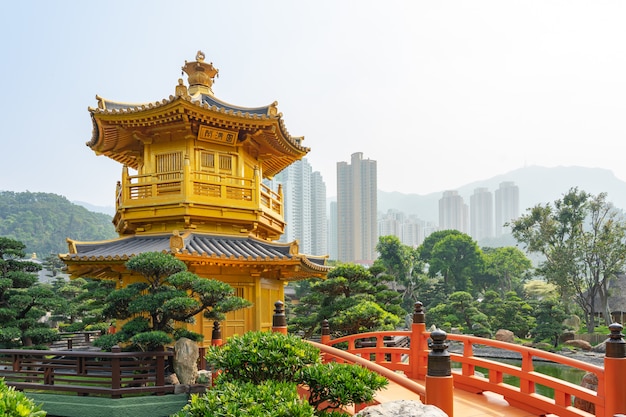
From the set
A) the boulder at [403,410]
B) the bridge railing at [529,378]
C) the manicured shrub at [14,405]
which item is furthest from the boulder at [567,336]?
the manicured shrub at [14,405]

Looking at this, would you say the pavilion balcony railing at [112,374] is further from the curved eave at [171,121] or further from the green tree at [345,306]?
the green tree at [345,306]

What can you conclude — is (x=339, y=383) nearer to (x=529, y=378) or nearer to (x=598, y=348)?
(x=529, y=378)

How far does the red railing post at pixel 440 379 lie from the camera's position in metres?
4.89

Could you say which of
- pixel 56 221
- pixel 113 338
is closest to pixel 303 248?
pixel 56 221

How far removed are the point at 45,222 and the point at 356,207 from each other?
6286 centimetres

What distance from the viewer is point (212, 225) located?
1306cm

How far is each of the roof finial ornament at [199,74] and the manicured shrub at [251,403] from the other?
11.8 meters

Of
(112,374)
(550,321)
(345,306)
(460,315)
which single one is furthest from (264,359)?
(460,315)

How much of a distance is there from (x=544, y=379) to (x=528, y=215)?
31.8 metres

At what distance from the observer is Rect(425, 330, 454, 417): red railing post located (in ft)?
16.0

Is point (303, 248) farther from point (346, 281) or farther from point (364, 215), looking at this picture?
point (346, 281)

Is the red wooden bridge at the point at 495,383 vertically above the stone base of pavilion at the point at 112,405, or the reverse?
the red wooden bridge at the point at 495,383

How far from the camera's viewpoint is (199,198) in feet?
40.8

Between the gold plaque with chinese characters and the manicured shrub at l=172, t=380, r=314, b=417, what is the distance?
9.10 metres
